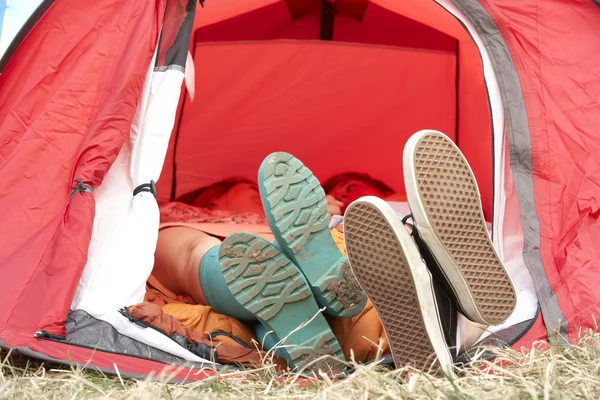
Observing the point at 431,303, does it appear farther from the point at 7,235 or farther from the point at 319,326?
the point at 7,235

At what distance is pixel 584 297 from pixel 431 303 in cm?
44

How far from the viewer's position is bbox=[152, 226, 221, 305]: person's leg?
5.81ft

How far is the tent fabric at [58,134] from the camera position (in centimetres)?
154

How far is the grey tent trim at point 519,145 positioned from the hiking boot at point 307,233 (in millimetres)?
381

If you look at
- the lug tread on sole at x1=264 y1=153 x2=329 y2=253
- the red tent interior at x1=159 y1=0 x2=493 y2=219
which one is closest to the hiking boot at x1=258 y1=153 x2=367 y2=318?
the lug tread on sole at x1=264 y1=153 x2=329 y2=253

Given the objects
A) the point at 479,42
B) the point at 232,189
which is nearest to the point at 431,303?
the point at 479,42

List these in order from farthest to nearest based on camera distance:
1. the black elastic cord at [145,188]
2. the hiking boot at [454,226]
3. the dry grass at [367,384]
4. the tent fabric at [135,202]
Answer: the black elastic cord at [145,188] → the tent fabric at [135,202] → the hiking boot at [454,226] → the dry grass at [367,384]

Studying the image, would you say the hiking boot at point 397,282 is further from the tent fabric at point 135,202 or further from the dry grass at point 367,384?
the tent fabric at point 135,202

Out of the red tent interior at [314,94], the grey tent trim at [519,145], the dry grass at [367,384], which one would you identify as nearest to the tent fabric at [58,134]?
the dry grass at [367,384]

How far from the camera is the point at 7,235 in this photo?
5.14 feet

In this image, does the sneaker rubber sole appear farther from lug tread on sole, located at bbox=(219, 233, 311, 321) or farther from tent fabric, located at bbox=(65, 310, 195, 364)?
tent fabric, located at bbox=(65, 310, 195, 364)

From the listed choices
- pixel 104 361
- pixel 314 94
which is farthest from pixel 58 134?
pixel 314 94

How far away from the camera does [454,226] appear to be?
1.35m

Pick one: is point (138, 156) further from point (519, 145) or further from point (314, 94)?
point (314, 94)
